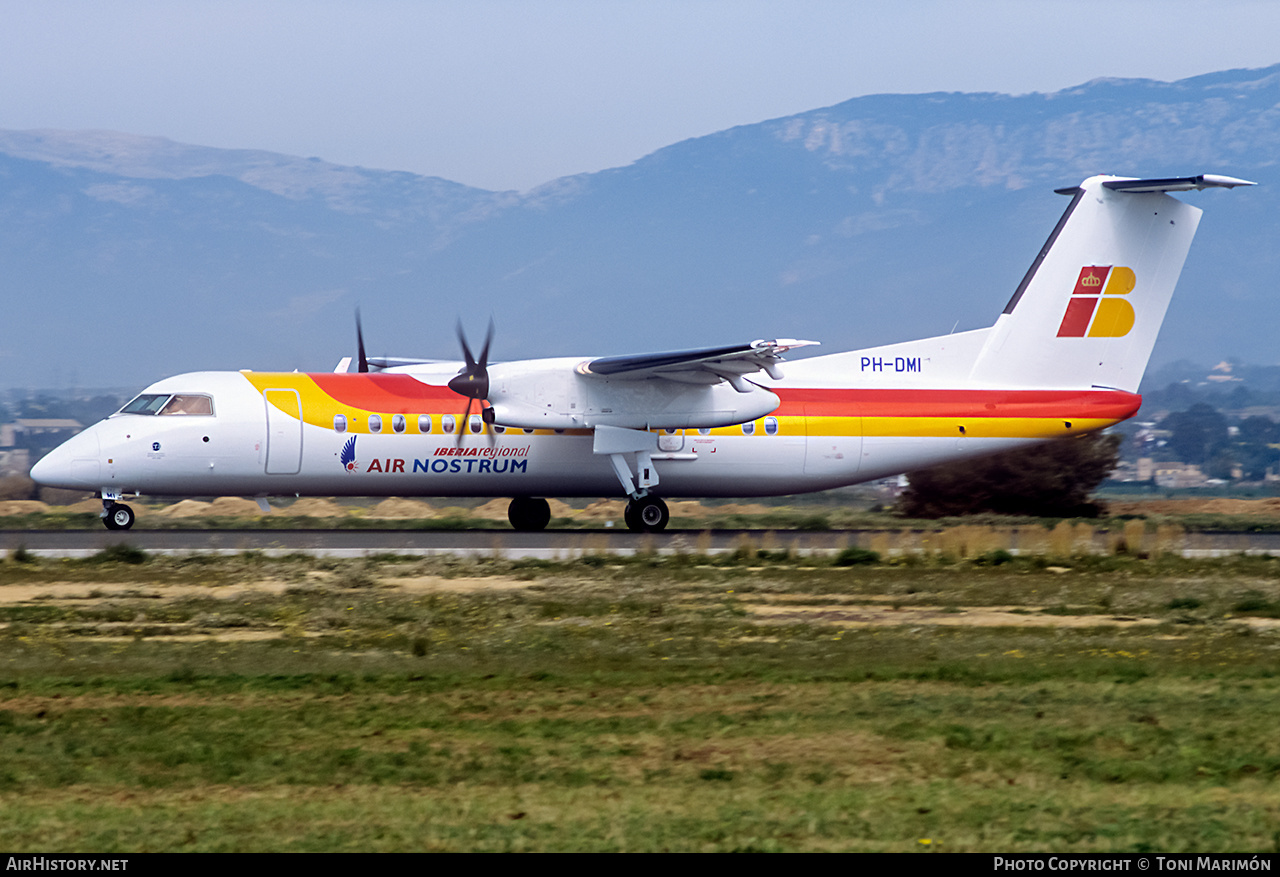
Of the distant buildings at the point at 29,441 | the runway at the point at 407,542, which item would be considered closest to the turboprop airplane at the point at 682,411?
the runway at the point at 407,542

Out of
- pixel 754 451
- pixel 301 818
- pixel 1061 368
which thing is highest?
pixel 1061 368

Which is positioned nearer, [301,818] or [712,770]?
[301,818]

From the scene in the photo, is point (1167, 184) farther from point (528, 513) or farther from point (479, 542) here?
point (479, 542)

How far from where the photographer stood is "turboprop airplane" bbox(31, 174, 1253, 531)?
22.4 metres

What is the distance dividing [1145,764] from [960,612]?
21.9 feet

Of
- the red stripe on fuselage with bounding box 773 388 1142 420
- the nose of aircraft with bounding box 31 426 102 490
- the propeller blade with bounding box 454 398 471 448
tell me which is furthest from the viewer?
the red stripe on fuselage with bounding box 773 388 1142 420

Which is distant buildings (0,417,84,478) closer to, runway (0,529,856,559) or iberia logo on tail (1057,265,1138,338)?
runway (0,529,856,559)

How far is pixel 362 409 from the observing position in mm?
22812

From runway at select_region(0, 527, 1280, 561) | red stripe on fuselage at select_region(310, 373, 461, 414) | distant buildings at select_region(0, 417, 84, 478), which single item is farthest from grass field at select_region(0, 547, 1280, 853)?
distant buildings at select_region(0, 417, 84, 478)

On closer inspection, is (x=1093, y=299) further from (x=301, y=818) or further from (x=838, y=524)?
(x=301, y=818)

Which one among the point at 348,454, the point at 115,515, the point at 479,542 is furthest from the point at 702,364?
the point at 115,515

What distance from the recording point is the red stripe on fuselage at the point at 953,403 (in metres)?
24.5

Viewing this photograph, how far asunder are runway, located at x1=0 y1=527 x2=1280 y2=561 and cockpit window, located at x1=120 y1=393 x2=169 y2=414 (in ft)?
6.78
